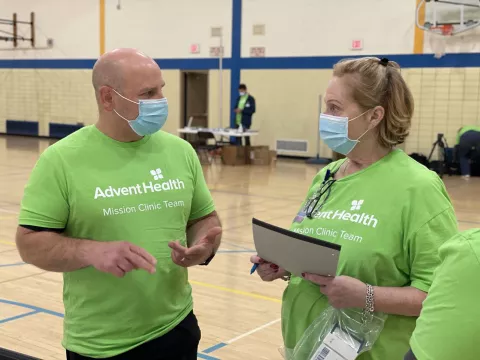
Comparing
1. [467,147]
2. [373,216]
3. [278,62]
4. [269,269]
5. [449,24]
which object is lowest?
[467,147]

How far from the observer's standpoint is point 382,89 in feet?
6.39

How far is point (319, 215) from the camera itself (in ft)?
6.62

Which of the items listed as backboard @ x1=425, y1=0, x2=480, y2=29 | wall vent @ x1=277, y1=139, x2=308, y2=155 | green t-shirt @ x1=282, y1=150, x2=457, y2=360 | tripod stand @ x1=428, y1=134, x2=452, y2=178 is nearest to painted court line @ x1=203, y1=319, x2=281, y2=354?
green t-shirt @ x1=282, y1=150, x2=457, y2=360

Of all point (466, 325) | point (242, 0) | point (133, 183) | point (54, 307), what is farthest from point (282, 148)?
point (466, 325)

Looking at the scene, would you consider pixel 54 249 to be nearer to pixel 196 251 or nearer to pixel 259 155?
pixel 196 251

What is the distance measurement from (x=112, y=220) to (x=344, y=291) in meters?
0.80

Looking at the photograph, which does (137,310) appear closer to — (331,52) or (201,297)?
(201,297)

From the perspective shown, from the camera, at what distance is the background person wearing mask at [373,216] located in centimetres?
179

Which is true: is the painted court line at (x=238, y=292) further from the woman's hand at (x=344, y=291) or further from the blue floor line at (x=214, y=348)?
the woman's hand at (x=344, y=291)

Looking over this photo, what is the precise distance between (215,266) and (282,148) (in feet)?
34.5

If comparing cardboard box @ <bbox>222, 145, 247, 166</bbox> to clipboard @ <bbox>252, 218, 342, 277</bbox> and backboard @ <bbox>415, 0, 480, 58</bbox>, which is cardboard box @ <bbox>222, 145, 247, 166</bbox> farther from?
clipboard @ <bbox>252, 218, 342, 277</bbox>

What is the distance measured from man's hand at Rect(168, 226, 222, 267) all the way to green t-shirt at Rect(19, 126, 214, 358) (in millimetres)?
58

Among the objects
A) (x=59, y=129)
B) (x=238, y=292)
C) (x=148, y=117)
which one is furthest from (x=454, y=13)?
(x=59, y=129)

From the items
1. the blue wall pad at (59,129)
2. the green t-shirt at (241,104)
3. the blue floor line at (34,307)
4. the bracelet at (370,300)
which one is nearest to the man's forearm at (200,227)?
the bracelet at (370,300)
